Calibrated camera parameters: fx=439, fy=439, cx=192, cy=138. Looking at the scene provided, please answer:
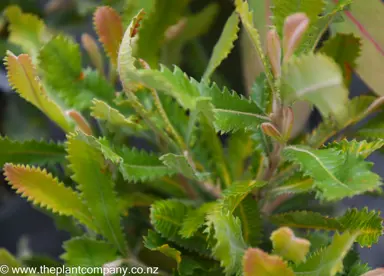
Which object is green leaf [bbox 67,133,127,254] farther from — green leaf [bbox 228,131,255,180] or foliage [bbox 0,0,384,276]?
green leaf [bbox 228,131,255,180]

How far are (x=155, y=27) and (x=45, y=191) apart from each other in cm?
22

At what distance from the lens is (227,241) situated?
346 millimetres

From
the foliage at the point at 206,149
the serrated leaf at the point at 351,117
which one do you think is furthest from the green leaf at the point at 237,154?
the serrated leaf at the point at 351,117

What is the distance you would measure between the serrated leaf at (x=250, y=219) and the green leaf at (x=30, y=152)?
0.22 m

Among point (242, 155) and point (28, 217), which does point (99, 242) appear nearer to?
point (242, 155)

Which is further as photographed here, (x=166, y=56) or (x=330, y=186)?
(x=166, y=56)

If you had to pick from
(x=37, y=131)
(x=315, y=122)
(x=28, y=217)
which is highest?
(x=315, y=122)

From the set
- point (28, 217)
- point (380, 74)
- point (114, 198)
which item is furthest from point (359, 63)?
point (28, 217)

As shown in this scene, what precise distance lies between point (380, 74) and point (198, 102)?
0.80ft

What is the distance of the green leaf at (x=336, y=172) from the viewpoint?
31 centimetres

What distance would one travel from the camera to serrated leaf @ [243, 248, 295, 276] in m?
0.31

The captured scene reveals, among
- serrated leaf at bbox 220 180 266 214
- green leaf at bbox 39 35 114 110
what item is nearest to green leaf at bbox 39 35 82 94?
green leaf at bbox 39 35 114 110

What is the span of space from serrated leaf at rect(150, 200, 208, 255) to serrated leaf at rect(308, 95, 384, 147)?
0.15 m

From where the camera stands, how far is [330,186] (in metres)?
0.32
